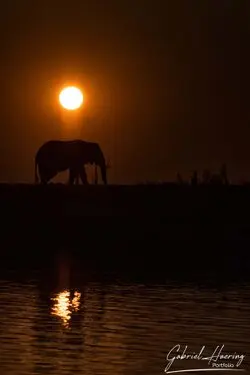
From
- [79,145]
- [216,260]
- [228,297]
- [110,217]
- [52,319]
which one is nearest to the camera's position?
[52,319]

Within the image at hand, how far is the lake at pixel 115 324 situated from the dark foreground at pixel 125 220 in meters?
6.22

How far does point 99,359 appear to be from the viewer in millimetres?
11602

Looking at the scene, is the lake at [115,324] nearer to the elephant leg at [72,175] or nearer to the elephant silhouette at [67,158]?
the elephant leg at [72,175]

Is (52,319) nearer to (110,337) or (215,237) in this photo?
(110,337)

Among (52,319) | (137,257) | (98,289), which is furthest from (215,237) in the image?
(52,319)

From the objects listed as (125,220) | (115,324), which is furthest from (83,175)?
(115,324)

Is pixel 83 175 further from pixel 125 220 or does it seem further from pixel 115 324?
pixel 115 324

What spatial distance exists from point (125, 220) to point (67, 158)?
10106mm

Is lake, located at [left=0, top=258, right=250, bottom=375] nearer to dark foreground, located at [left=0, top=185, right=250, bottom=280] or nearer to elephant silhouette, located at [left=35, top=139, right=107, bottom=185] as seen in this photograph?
dark foreground, located at [left=0, top=185, right=250, bottom=280]

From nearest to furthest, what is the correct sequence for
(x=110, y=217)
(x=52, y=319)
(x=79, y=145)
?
(x=52, y=319) < (x=110, y=217) < (x=79, y=145)

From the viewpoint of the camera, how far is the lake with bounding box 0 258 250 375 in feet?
37.6

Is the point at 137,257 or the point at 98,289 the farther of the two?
the point at 137,257

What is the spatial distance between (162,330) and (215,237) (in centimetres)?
1397

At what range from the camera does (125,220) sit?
1122 inches
